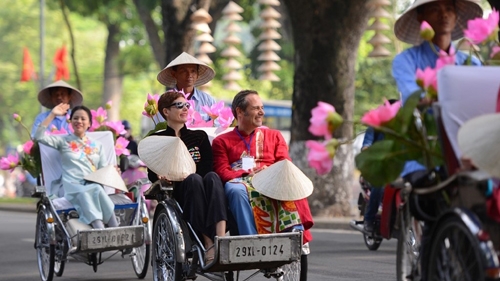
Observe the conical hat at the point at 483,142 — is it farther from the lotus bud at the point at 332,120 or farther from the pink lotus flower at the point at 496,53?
the pink lotus flower at the point at 496,53

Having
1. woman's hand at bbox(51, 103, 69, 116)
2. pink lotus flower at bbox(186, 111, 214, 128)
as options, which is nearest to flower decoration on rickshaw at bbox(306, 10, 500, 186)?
pink lotus flower at bbox(186, 111, 214, 128)

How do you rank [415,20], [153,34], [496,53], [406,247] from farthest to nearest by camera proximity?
[153,34], [415,20], [406,247], [496,53]

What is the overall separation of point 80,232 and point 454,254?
543cm

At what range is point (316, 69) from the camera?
61.9 feet

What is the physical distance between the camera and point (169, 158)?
27.8 feet

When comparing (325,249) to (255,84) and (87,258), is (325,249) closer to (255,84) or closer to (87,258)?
(87,258)

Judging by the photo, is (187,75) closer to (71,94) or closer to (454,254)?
(71,94)

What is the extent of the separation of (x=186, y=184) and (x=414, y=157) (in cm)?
287

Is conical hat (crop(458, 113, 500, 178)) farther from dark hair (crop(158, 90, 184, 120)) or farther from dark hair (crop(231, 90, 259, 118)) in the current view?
dark hair (crop(158, 90, 184, 120))

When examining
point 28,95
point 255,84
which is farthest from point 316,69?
point 28,95

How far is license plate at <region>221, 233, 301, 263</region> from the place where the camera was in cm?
794

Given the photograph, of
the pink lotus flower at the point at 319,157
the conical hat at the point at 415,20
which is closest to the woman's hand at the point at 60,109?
the conical hat at the point at 415,20

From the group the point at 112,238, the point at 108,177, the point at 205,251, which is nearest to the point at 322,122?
the point at 205,251

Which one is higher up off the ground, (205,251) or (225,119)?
(225,119)
